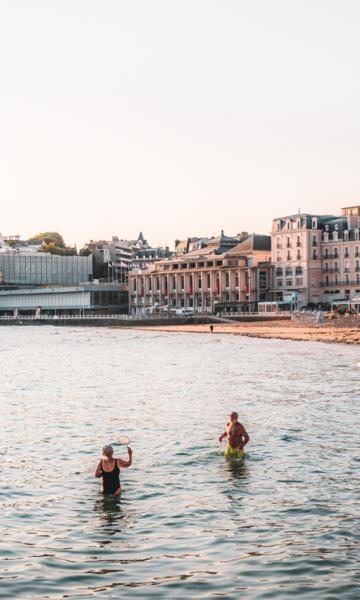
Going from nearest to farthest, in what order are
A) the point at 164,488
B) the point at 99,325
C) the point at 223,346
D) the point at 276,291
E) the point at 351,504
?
the point at 351,504 < the point at 164,488 < the point at 223,346 < the point at 276,291 < the point at 99,325

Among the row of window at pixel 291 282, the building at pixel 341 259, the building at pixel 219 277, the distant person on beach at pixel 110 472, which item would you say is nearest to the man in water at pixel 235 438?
the distant person on beach at pixel 110 472

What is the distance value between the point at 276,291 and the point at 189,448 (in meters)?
145

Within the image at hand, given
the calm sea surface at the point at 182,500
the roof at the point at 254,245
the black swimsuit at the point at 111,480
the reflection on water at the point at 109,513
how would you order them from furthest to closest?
the roof at the point at 254,245, the black swimsuit at the point at 111,480, the reflection on water at the point at 109,513, the calm sea surface at the point at 182,500

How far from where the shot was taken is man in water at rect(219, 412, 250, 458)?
993 inches

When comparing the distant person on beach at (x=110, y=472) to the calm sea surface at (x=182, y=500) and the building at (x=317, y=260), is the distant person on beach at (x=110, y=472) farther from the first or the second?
the building at (x=317, y=260)

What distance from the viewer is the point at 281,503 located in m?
20.6

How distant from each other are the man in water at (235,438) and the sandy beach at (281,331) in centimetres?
7177

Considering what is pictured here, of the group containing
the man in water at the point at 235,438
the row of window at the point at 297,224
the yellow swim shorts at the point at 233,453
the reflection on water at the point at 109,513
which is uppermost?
the row of window at the point at 297,224

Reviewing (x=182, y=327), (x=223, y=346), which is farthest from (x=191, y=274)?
(x=223, y=346)

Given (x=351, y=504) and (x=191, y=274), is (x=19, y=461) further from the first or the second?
(x=191, y=274)

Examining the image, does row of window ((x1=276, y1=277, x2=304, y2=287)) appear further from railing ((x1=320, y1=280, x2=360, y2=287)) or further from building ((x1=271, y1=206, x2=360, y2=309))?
railing ((x1=320, y1=280, x2=360, y2=287))

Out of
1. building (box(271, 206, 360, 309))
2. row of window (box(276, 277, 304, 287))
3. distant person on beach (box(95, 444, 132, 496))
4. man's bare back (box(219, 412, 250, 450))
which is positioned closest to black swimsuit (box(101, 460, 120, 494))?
distant person on beach (box(95, 444, 132, 496))

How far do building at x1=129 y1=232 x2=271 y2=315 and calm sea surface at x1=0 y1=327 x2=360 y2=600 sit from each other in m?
130

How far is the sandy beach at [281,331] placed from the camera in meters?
105
